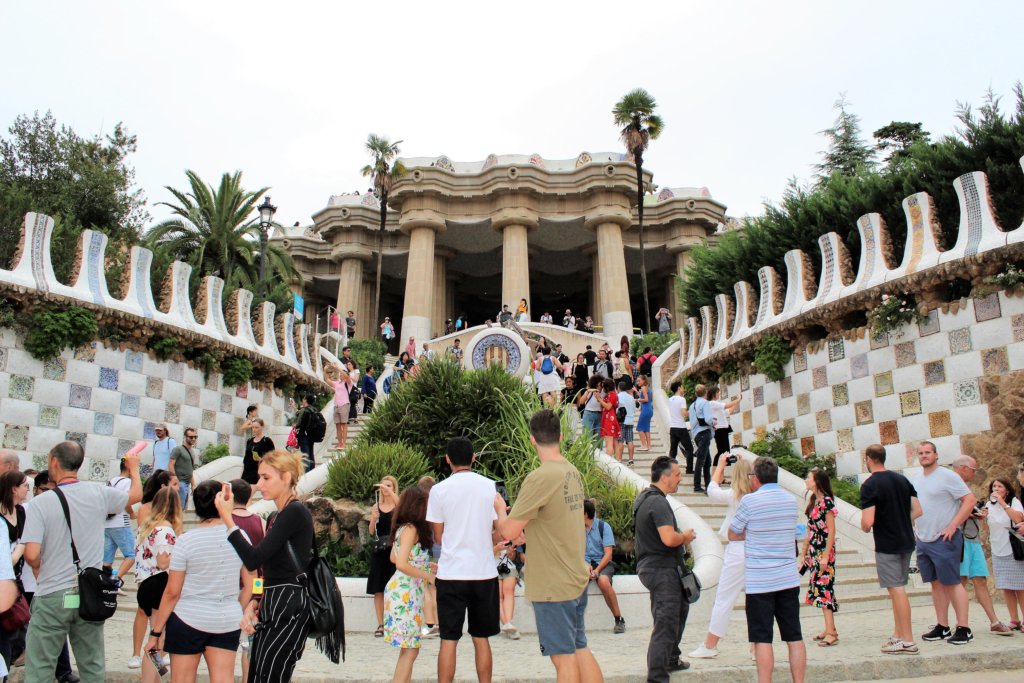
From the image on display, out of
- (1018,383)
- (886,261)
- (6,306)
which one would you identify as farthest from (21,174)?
(1018,383)

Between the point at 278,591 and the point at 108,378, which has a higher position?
the point at 108,378

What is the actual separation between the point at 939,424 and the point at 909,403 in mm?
546

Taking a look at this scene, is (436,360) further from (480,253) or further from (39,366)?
(480,253)

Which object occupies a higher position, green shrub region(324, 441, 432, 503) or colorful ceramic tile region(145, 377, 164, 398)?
colorful ceramic tile region(145, 377, 164, 398)

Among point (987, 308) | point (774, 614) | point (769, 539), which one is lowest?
point (774, 614)

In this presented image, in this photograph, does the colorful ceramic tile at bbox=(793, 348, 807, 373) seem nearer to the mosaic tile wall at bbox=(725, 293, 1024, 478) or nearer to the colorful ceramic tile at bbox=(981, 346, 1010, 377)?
the mosaic tile wall at bbox=(725, 293, 1024, 478)

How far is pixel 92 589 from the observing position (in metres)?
4.58

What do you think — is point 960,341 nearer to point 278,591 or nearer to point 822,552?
point 822,552

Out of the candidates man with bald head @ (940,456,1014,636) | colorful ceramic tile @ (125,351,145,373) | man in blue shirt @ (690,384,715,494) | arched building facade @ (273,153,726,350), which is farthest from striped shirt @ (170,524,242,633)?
arched building facade @ (273,153,726,350)

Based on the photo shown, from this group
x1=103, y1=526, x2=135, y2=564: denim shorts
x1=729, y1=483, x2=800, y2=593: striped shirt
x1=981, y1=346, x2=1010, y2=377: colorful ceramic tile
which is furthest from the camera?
x1=981, y1=346, x2=1010, y2=377: colorful ceramic tile

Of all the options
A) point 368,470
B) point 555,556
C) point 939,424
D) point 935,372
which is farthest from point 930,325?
point 555,556

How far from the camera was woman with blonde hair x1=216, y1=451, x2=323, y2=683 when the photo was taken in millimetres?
3852

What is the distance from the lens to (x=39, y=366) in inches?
414

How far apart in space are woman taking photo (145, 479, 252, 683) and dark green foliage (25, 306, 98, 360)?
785 centimetres
